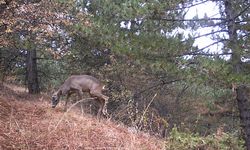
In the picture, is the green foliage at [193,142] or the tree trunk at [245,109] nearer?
the green foliage at [193,142]

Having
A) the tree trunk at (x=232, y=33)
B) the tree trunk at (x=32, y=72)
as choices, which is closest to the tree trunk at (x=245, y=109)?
the tree trunk at (x=232, y=33)

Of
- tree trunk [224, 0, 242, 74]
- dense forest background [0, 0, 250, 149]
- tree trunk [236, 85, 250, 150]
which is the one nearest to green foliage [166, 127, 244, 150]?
dense forest background [0, 0, 250, 149]

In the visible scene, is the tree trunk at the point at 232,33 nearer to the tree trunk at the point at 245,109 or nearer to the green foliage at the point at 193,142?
the tree trunk at the point at 245,109

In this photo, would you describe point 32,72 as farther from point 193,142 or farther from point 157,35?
point 193,142

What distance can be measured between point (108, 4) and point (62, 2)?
2.63 metres

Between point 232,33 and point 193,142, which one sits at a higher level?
point 232,33

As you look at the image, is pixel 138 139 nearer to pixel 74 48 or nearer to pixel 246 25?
pixel 246 25

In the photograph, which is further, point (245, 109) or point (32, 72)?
point (32, 72)

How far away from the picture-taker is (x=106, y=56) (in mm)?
19562

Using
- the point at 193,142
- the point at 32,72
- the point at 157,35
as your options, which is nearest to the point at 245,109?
the point at 157,35

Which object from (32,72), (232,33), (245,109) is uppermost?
(232,33)

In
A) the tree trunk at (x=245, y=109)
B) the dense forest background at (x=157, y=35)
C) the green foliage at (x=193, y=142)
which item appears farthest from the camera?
the tree trunk at (x=245, y=109)

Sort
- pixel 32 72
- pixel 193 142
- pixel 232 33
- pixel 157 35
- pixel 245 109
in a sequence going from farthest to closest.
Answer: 1. pixel 32 72
2. pixel 245 109
3. pixel 232 33
4. pixel 157 35
5. pixel 193 142

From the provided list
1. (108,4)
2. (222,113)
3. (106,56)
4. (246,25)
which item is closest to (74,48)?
(106,56)
